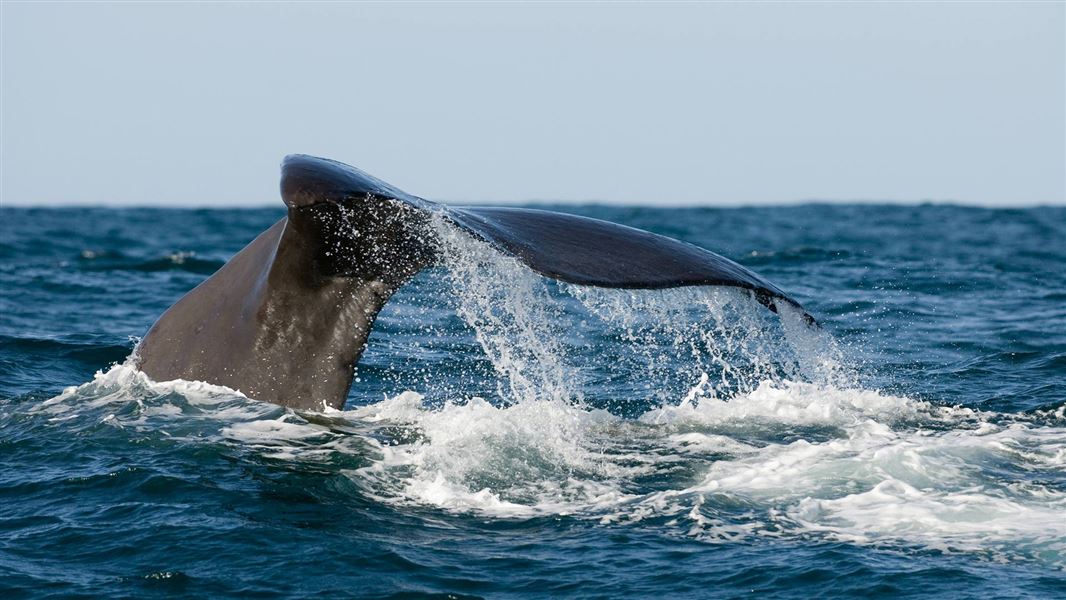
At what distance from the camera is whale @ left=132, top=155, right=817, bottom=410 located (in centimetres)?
584

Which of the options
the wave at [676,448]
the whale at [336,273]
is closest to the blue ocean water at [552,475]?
the wave at [676,448]

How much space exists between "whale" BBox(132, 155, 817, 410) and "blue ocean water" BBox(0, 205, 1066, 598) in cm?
18

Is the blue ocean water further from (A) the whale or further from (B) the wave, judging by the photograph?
(A) the whale

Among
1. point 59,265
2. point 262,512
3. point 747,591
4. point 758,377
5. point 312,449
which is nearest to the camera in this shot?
point 747,591

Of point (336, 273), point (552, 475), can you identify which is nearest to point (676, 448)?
point (552, 475)

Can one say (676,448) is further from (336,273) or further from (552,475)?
(336,273)

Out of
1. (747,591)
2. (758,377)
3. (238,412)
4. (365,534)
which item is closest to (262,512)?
(365,534)

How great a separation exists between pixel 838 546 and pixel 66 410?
5.01 metres

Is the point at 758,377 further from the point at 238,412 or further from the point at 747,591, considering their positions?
the point at 747,591

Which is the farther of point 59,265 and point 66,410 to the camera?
point 59,265

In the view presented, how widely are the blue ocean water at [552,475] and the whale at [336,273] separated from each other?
0.18 metres

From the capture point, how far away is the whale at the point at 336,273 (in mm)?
5844

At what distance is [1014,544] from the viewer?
5887 millimetres

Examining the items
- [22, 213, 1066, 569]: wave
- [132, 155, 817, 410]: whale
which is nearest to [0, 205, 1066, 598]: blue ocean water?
[22, 213, 1066, 569]: wave
